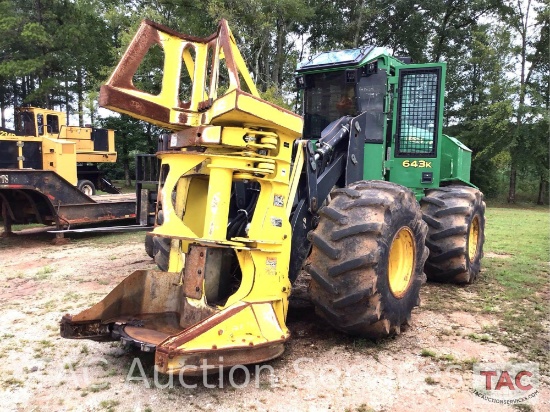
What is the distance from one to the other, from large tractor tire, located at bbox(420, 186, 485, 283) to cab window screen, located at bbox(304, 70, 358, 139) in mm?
1546

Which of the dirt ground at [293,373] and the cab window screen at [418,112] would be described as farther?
the cab window screen at [418,112]

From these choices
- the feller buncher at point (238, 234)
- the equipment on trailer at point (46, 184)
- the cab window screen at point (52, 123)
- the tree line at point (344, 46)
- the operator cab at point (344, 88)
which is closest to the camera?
the feller buncher at point (238, 234)

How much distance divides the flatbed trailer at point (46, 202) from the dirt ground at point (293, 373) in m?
4.93

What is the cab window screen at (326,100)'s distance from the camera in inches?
216

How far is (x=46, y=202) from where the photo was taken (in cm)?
991

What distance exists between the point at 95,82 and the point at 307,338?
829 inches

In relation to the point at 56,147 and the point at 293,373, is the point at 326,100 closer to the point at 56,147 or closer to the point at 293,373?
the point at 293,373

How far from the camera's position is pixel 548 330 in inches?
168

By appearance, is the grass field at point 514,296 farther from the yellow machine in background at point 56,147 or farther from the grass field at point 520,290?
the yellow machine in background at point 56,147

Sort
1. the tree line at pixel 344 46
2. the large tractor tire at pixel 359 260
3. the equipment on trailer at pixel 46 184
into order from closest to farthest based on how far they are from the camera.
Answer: the large tractor tire at pixel 359 260 → the equipment on trailer at pixel 46 184 → the tree line at pixel 344 46

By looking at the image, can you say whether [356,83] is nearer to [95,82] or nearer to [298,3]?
[298,3]

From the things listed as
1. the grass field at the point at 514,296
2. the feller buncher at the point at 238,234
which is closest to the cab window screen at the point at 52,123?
the grass field at the point at 514,296

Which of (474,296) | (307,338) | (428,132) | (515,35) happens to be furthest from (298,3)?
(307,338)

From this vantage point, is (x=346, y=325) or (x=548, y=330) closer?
(x=346, y=325)
